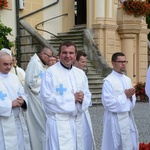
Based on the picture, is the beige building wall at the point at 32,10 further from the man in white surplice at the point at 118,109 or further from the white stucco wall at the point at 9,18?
the man in white surplice at the point at 118,109

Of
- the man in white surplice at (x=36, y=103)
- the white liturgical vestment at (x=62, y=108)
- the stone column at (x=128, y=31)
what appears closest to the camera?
the white liturgical vestment at (x=62, y=108)

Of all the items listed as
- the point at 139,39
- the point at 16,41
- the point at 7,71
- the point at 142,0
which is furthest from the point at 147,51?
the point at 7,71

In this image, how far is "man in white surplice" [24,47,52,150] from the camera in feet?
23.9

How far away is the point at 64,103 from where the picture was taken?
203 inches

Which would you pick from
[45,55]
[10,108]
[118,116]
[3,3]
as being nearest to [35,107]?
[45,55]

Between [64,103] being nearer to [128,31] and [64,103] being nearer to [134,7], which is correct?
[134,7]

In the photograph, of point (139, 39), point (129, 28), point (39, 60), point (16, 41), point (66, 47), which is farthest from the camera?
point (139, 39)

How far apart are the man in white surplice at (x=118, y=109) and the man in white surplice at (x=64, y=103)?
2.81 feet

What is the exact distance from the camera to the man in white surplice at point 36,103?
7.28 meters

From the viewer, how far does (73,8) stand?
715 inches

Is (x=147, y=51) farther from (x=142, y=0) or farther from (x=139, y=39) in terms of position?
(x=142, y=0)

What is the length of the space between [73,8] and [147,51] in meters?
4.38

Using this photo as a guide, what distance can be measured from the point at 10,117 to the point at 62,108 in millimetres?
788

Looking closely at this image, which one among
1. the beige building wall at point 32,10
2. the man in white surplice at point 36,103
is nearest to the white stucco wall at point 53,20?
the beige building wall at point 32,10
